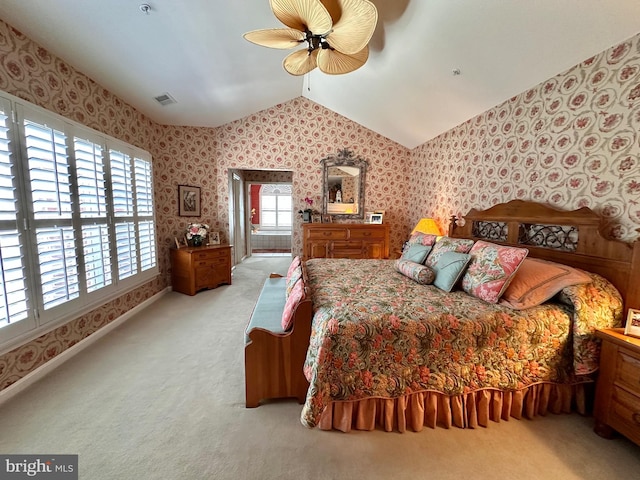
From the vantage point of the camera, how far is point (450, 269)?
7.09 feet

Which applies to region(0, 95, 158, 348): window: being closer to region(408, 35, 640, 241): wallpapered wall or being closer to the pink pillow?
the pink pillow

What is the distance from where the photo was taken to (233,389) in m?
1.97

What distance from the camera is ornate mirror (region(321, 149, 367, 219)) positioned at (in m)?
4.87

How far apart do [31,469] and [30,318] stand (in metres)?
1.07

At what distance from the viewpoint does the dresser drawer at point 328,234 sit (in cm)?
450

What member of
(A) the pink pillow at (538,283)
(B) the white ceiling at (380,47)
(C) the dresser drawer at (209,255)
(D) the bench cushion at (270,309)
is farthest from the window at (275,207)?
(A) the pink pillow at (538,283)

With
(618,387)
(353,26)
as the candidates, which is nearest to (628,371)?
(618,387)

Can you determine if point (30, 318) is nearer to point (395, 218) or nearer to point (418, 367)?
point (418, 367)

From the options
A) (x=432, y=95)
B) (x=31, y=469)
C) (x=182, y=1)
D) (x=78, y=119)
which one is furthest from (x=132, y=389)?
(x=432, y=95)

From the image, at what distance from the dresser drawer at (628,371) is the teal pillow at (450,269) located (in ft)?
3.05

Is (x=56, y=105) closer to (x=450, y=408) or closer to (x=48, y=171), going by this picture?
(x=48, y=171)

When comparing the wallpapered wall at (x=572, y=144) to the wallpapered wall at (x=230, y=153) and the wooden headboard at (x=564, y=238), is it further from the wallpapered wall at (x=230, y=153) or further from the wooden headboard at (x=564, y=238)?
the wallpapered wall at (x=230, y=153)

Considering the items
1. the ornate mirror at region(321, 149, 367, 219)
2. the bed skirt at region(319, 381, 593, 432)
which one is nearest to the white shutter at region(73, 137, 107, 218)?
the bed skirt at region(319, 381, 593, 432)

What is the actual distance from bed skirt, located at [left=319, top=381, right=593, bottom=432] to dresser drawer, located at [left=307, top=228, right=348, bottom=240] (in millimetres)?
3116
